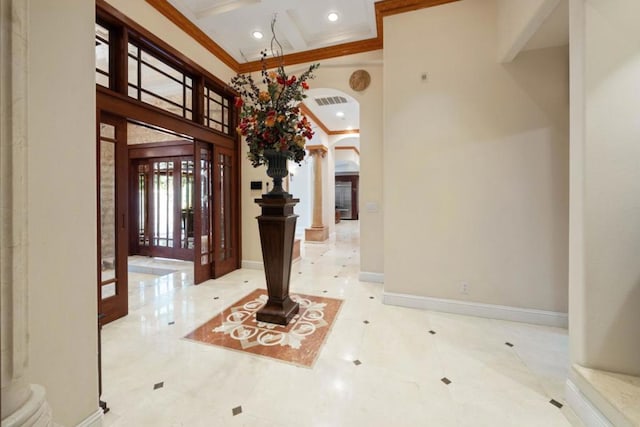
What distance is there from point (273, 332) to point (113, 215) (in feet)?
7.70

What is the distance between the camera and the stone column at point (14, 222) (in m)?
0.67

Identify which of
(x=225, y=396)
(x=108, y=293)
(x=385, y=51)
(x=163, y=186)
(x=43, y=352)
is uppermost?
(x=385, y=51)

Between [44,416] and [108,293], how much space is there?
2830 mm

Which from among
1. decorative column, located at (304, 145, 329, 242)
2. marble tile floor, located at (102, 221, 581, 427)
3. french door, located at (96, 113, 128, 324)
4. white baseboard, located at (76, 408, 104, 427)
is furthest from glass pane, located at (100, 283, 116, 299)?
decorative column, located at (304, 145, 329, 242)

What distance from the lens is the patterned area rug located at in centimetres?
225

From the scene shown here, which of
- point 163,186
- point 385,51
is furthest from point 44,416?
point 163,186

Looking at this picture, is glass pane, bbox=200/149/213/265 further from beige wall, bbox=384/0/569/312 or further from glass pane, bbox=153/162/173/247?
beige wall, bbox=384/0/569/312

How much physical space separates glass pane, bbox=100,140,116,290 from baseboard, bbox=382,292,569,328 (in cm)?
336

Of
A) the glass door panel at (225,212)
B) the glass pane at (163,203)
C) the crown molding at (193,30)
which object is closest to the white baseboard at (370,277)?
the glass door panel at (225,212)

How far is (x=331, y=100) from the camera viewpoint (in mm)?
5719

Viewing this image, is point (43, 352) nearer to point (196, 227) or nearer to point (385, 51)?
point (196, 227)

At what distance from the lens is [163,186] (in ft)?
19.4

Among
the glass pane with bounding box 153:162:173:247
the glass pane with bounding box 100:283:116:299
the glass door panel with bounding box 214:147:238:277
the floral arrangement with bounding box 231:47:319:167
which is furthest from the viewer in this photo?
the glass pane with bounding box 153:162:173:247

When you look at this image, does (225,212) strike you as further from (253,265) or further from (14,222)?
(14,222)
